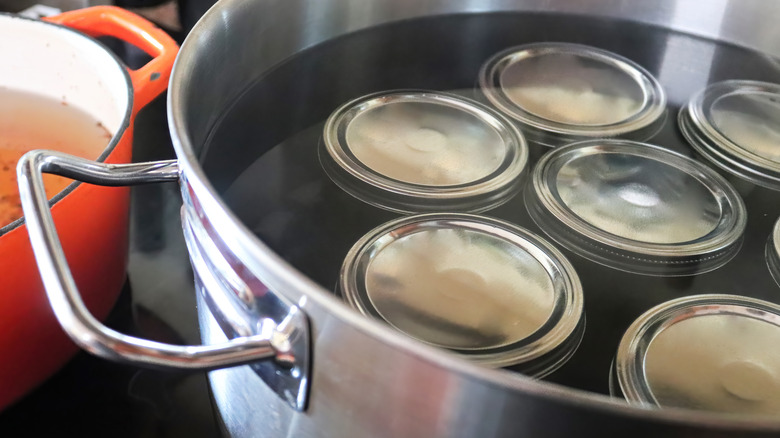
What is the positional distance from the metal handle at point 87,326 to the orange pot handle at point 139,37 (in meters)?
0.18

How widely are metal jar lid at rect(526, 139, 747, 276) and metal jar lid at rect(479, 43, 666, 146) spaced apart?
0.07ft

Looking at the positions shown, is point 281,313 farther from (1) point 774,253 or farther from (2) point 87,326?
(1) point 774,253

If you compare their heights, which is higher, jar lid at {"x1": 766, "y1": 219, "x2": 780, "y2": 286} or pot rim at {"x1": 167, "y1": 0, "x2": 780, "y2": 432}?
pot rim at {"x1": 167, "y1": 0, "x2": 780, "y2": 432}

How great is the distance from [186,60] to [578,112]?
319 millimetres

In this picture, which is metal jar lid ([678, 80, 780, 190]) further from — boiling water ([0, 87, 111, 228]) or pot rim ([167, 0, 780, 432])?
boiling water ([0, 87, 111, 228])

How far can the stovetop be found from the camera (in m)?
0.53

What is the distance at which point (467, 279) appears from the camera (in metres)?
0.44

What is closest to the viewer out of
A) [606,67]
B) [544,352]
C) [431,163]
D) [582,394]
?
[582,394]

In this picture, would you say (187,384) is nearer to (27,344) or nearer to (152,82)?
(27,344)

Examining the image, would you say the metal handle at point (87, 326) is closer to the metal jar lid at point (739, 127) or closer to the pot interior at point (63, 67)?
the pot interior at point (63, 67)

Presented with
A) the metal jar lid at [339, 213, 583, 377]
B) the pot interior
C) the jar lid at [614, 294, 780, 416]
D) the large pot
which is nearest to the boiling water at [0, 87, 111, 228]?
the pot interior

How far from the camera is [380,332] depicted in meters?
0.27

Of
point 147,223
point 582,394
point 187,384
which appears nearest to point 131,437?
point 187,384

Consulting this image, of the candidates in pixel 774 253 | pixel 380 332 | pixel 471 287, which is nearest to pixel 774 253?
pixel 774 253
